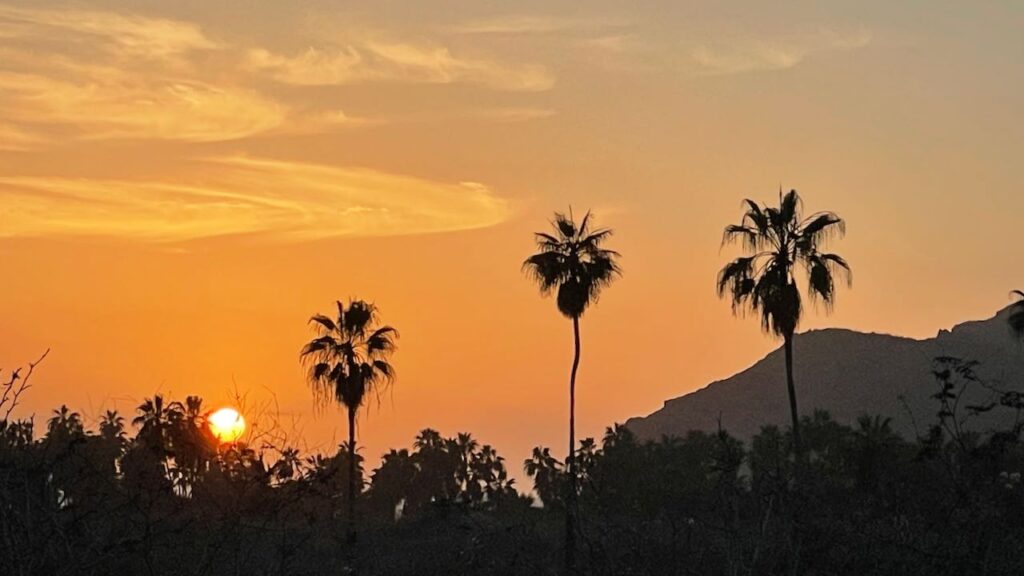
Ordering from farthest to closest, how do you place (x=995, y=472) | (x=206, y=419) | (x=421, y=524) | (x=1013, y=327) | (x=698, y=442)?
(x=698, y=442)
(x=421, y=524)
(x=1013, y=327)
(x=995, y=472)
(x=206, y=419)

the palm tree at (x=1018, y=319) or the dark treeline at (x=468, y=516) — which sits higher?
the palm tree at (x=1018, y=319)

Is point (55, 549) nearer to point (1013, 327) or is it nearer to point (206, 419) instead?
point (206, 419)

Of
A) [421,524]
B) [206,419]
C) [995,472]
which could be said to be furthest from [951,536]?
[421,524]

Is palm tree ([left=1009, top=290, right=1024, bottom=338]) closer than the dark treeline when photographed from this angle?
No

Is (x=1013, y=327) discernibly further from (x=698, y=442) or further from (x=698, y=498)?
(x=698, y=442)

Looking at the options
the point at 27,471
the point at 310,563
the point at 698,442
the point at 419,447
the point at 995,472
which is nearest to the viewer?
the point at 27,471

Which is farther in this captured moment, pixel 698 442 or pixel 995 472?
pixel 698 442

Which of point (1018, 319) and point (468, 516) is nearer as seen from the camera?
point (468, 516)

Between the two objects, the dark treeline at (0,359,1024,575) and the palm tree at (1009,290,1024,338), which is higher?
the palm tree at (1009,290,1024,338)

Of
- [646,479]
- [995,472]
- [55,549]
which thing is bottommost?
[55,549]

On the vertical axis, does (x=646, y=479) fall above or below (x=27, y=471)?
above

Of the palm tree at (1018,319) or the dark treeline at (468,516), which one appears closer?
the dark treeline at (468,516)

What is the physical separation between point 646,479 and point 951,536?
9467cm

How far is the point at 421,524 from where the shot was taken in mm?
77000
